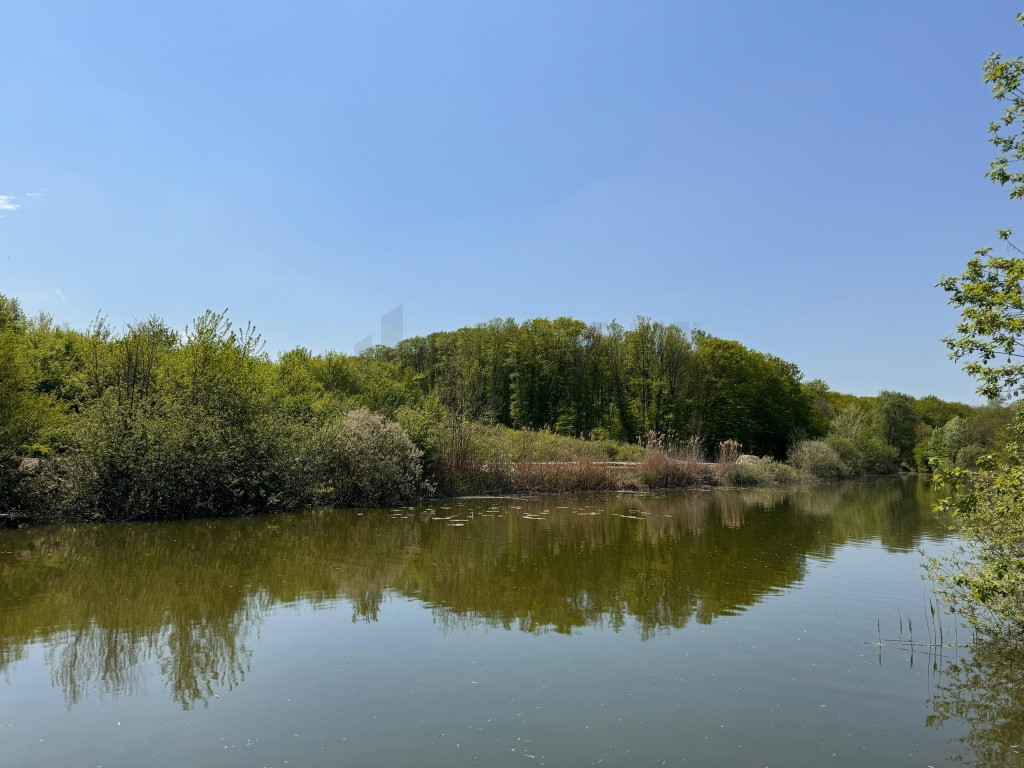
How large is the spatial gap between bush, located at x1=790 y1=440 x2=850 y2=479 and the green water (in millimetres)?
29685

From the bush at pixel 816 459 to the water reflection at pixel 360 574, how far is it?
2202cm

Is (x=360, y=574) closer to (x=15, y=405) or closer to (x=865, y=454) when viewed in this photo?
(x=15, y=405)

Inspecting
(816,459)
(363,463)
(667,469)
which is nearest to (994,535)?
(363,463)

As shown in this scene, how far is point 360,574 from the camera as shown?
1080 centimetres

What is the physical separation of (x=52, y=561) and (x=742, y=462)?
31.4 meters

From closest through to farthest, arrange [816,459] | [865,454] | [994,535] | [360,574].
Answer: [994,535] → [360,574] → [816,459] → [865,454]

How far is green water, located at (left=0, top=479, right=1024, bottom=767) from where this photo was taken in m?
4.75

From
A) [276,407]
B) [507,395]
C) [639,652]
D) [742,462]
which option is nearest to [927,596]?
[639,652]

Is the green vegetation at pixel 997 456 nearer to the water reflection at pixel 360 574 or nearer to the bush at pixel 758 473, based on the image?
the water reflection at pixel 360 574

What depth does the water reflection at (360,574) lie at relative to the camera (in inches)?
275

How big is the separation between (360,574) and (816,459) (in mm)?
37685

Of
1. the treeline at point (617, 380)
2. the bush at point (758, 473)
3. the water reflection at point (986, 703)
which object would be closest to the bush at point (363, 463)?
the water reflection at point (986, 703)

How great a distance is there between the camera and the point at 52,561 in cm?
1142

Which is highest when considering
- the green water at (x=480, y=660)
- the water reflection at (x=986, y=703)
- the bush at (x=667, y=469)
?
the bush at (x=667, y=469)
